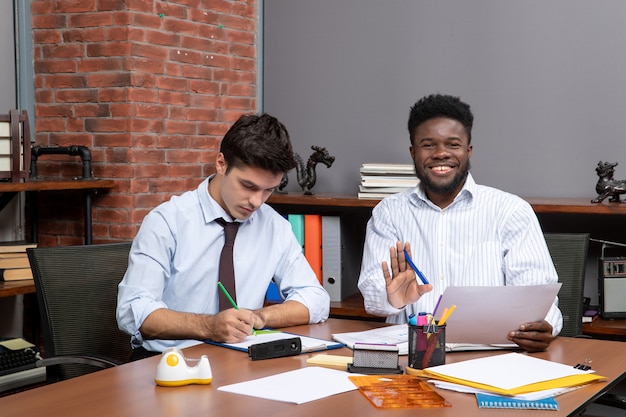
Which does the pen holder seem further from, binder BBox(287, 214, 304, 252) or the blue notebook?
binder BBox(287, 214, 304, 252)

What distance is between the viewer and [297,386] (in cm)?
180

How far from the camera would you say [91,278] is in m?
2.59

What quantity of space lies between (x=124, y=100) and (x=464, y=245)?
164cm

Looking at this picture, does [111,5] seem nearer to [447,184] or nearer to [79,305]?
[79,305]

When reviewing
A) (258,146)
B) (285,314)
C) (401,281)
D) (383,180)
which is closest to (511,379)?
(401,281)

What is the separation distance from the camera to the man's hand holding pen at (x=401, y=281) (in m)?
2.34

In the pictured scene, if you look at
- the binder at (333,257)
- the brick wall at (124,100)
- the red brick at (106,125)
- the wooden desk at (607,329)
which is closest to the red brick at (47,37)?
the brick wall at (124,100)

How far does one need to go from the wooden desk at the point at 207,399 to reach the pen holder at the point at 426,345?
0.08 metres

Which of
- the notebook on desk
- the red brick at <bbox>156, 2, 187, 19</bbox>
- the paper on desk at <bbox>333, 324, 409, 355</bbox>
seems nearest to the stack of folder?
the paper on desk at <bbox>333, 324, 409, 355</bbox>

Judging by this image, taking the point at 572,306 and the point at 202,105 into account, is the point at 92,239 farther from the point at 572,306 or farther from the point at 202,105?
the point at 572,306

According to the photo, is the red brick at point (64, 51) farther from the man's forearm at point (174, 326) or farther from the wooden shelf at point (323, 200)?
the man's forearm at point (174, 326)

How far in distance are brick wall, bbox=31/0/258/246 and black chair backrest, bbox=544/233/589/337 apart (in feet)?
5.76

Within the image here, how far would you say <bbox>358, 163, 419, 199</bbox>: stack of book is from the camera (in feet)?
11.8

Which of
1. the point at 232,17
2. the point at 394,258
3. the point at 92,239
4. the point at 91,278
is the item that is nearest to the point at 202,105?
the point at 232,17
